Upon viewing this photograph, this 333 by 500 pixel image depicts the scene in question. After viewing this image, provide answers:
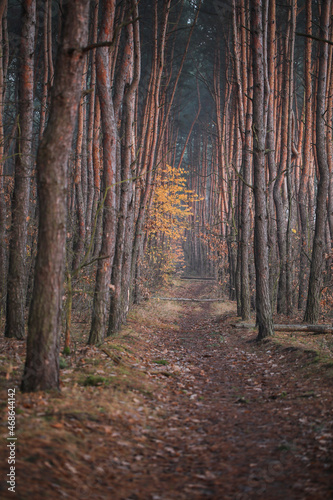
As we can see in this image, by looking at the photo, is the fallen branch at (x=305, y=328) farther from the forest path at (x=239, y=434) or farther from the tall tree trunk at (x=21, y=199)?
the tall tree trunk at (x=21, y=199)

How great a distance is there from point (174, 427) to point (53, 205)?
130 inches

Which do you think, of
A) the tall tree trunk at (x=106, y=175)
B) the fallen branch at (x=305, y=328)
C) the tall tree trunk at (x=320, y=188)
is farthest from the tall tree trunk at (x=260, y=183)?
the tall tree trunk at (x=106, y=175)

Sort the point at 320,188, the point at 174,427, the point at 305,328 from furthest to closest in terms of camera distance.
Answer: the point at 320,188 → the point at 305,328 → the point at 174,427

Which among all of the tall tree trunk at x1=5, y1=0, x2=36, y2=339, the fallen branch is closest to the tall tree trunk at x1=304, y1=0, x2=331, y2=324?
the fallen branch

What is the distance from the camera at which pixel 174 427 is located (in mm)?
4922

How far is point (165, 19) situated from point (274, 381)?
13.4 m

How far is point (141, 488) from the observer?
3344mm

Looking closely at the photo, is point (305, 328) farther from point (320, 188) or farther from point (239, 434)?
point (239, 434)

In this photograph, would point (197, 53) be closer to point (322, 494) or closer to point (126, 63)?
point (126, 63)

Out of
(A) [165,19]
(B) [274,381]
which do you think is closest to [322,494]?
(B) [274,381]

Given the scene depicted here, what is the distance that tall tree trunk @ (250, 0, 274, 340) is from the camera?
10424 mm

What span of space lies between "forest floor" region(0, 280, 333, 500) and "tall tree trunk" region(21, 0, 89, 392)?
584 mm

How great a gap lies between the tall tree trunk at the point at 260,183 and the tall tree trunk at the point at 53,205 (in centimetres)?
677

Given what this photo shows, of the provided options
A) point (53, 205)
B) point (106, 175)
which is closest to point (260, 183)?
point (106, 175)
